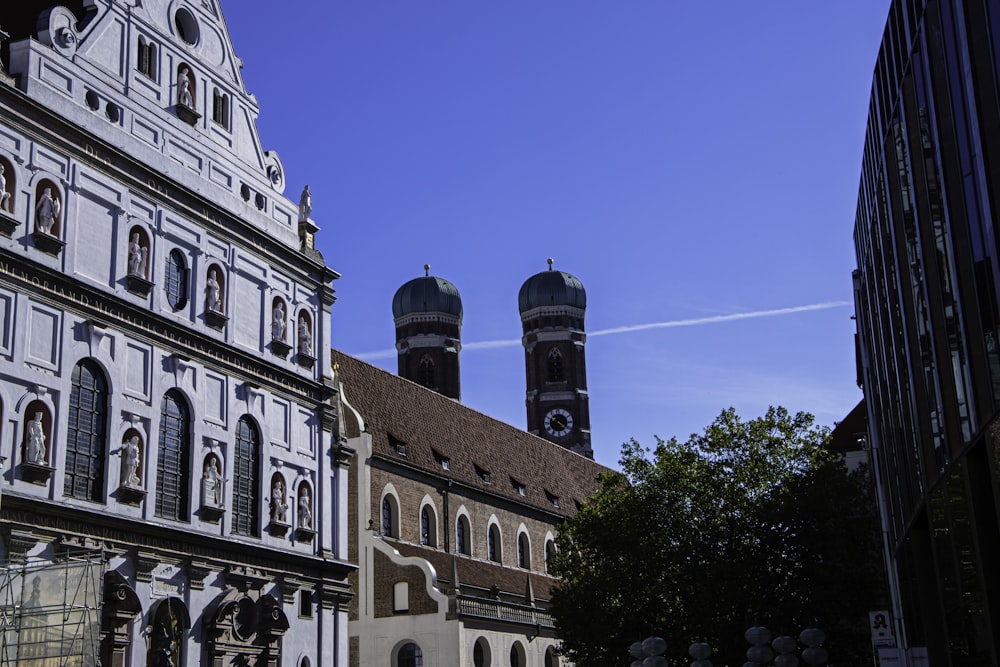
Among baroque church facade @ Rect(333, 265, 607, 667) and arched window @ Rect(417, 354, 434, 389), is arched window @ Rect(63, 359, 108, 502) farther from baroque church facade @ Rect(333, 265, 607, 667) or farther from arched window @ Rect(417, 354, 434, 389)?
arched window @ Rect(417, 354, 434, 389)

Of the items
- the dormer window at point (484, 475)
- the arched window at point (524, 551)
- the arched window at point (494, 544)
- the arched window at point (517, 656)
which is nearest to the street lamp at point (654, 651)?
the arched window at point (517, 656)

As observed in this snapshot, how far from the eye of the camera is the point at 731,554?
128 feet

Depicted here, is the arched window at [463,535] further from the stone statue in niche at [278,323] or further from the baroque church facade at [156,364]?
the stone statue in niche at [278,323]

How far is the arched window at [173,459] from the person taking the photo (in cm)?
3231

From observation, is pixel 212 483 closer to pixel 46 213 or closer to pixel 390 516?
pixel 46 213

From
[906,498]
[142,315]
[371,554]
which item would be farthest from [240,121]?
[906,498]

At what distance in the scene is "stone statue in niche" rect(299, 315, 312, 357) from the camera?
39250mm

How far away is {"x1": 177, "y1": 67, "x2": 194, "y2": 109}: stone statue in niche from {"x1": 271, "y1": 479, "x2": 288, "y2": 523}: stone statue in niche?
1105 cm

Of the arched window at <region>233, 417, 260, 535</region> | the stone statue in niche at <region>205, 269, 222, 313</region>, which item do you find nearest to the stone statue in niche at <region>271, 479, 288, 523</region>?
the arched window at <region>233, 417, 260, 535</region>

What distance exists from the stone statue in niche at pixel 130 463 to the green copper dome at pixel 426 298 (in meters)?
72.1

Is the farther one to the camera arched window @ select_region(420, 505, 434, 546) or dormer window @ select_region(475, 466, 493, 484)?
dormer window @ select_region(475, 466, 493, 484)

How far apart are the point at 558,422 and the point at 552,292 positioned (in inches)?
443

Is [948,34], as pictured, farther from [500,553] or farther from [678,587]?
[500,553]

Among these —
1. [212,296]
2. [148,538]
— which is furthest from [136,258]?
[148,538]
